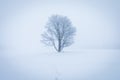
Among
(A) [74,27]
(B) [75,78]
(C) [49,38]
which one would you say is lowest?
(B) [75,78]

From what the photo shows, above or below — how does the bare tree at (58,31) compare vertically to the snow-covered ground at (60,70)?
above

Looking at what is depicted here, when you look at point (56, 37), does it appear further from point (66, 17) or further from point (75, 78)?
point (75, 78)

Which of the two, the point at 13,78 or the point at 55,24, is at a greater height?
the point at 55,24

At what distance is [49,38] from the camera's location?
1596 centimetres

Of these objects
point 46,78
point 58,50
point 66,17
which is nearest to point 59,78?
point 46,78

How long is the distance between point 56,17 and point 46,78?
11850mm

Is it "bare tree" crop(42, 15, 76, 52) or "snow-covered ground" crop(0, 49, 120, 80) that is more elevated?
"bare tree" crop(42, 15, 76, 52)

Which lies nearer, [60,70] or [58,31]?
[60,70]

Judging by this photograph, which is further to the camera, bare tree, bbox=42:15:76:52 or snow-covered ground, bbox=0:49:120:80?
bare tree, bbox=42:15:76:52

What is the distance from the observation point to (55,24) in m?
16.3

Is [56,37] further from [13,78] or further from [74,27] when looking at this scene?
[13,78]

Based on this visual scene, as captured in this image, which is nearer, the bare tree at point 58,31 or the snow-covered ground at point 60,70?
the snow-covered ground at point 60,70

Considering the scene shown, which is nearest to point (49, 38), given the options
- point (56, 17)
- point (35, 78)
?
point (56, 17)

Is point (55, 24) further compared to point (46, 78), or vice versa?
point (55, 24)
